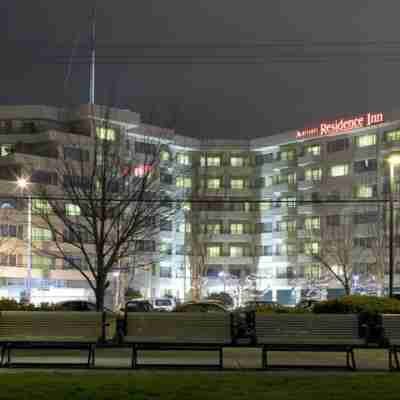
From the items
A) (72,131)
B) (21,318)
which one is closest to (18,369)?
(21,318)

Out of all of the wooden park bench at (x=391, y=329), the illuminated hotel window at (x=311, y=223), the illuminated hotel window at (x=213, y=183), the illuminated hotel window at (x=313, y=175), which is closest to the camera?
the wooden park bench at (x=391, y=329)

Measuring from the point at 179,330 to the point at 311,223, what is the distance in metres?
90.5

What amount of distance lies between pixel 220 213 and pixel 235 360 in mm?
99519

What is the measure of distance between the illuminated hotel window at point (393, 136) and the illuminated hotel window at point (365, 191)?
6.10m

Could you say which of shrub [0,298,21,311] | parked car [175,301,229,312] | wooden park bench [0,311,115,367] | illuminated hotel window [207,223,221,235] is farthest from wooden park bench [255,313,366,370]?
illuminated hotel window [207,223,221,235]

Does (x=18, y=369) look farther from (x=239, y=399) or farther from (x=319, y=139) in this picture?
(x=319, y=139)

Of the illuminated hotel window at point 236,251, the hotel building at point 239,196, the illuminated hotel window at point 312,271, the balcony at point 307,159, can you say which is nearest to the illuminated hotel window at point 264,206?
the hotel building at point 239,196

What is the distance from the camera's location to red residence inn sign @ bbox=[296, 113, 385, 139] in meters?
104

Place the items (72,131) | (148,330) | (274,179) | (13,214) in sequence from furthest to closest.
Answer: (274,179) < (72,131) < (13,214) < (148,330)

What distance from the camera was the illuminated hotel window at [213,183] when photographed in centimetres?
11962

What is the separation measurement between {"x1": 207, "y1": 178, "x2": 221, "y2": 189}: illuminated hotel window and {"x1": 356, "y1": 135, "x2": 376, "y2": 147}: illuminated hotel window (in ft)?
73.8

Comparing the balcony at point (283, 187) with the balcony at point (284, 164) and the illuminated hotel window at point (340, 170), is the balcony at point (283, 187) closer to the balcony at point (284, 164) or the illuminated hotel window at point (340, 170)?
the balcony at point (284, 164)

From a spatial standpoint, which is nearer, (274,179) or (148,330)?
(148,330)

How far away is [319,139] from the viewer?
111812mm
